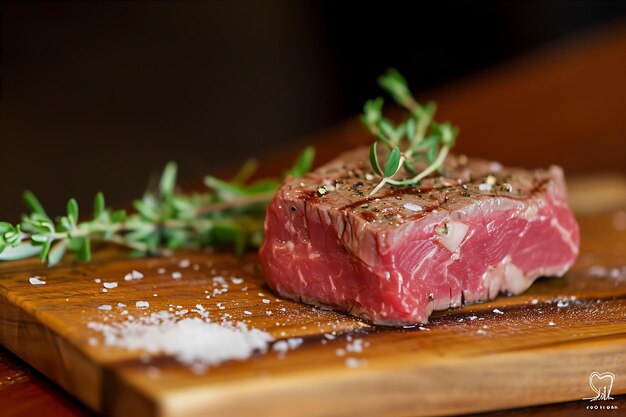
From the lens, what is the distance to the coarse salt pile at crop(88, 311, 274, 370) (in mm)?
2193

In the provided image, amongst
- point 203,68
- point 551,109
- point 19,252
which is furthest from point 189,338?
point 203,68

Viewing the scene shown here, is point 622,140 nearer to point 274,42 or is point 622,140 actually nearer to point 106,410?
point 274,42

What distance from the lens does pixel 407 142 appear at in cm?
368

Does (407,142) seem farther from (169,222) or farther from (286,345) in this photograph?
(286,345)

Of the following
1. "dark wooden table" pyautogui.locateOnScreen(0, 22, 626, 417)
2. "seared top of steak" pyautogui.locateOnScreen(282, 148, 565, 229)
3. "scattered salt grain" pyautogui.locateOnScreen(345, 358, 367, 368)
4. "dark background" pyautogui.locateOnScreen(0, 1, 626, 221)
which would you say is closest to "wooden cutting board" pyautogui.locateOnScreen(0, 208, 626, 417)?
"scattered salt grain" pyautogui.locateOnScreen(345, 358, 367, 368)

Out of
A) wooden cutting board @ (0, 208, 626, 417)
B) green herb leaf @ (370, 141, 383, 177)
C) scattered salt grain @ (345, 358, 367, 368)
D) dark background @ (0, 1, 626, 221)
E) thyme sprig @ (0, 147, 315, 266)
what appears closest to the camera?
wooden cutting board @ (0, 208, 626, 417)

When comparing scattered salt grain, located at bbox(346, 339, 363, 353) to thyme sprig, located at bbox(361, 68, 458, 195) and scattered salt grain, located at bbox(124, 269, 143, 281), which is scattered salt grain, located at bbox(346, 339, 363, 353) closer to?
thyme sprig, located at bbox(361, 68, 458, 195)

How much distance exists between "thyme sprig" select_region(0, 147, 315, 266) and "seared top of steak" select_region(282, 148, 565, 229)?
33 centimetres

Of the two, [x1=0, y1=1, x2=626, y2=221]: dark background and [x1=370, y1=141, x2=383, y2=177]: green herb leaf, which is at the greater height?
[x1=0, y1=1, x2=626, y2=221]: dark background

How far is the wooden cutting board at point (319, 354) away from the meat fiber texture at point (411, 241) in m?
0.07

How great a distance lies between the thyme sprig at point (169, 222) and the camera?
3.09 metres

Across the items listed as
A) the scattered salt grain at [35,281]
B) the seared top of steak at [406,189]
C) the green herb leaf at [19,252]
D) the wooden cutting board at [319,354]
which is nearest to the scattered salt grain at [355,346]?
the wooden cutting board at [319,354]

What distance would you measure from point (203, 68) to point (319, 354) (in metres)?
7.47

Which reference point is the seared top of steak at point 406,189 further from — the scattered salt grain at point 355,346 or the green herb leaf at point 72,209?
the green herb leaf at point 72,209
